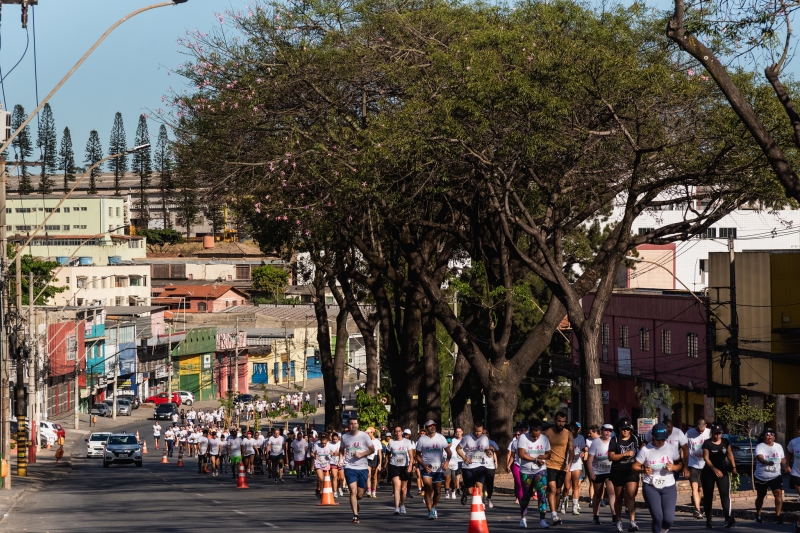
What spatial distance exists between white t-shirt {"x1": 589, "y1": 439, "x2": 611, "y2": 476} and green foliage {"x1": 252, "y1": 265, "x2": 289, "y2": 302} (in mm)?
113008

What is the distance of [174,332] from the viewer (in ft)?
322

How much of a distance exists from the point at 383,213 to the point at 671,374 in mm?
25124

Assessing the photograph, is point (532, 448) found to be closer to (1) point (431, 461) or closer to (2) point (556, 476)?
(2) point (556, 476)

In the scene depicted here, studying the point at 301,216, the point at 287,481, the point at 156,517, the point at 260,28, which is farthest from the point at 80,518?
the point at 287,481

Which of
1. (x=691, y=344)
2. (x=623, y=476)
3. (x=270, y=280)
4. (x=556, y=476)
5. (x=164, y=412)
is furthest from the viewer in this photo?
(x=270, y=280)

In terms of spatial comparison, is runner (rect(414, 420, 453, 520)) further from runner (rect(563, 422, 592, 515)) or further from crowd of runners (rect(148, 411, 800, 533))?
runner (rect(563, 422, 592, 515))

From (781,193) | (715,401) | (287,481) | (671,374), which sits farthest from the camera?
(671,374)

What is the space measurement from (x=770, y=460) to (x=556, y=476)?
10.6ft

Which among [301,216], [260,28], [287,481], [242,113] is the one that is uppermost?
[260,28]

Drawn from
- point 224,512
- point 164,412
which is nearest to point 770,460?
point 224,512

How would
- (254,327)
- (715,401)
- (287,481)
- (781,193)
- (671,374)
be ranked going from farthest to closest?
(254,327) → (671,374) → (715,401) → (287,481) → (781,193)

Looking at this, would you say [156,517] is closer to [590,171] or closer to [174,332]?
[590,171]

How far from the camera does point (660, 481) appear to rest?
15.2 meters

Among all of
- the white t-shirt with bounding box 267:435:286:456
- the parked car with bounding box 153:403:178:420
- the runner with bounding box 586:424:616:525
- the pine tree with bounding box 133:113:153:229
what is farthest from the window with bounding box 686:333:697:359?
the pine tree with bounding box 133:113:153:229
